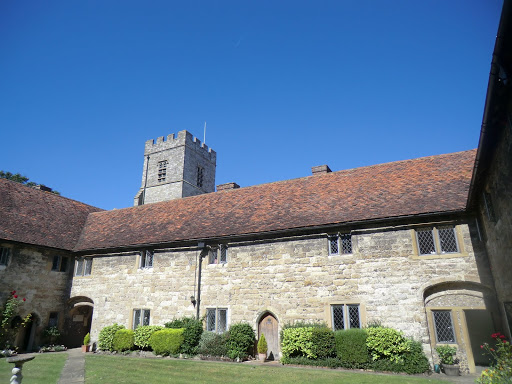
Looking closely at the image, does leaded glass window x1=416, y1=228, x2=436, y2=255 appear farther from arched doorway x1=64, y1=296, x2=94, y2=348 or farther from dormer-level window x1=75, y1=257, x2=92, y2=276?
dormer-level window x1=75, y1=257, x2=92, y2=276

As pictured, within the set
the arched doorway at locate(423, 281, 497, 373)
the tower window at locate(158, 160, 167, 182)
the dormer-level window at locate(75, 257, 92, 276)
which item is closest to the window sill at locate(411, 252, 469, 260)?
the arched doorway at locate(423, 281, 497, 373)

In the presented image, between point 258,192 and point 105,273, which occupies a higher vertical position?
point 258,192

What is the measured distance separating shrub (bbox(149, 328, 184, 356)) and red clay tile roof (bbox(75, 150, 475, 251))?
13.9 feet

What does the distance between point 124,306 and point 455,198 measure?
1594cm

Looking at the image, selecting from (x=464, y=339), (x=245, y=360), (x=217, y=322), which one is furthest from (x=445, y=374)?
(x=217, y=322)

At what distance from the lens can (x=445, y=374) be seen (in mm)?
11273

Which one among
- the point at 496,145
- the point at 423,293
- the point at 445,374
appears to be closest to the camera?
the point at 496,145

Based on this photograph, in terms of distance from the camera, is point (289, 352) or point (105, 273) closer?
point (289, 352)

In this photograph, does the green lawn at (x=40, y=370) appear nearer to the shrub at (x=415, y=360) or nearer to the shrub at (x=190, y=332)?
the shrub at (x=190, y=332)

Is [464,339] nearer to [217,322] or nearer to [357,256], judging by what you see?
[357,256]

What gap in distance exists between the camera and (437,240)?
1291 cm

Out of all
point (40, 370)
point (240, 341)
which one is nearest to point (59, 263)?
point (40, 370)

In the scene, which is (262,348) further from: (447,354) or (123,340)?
(123,340)

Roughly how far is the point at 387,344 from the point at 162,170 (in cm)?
3283
